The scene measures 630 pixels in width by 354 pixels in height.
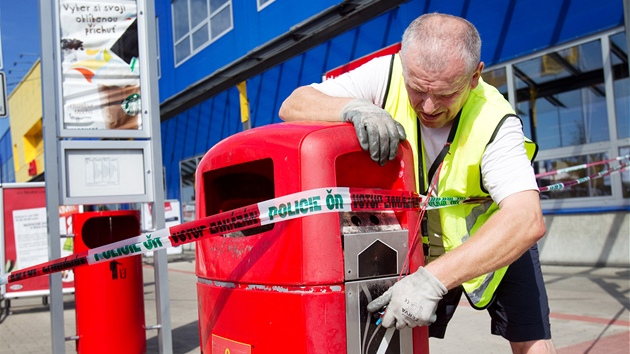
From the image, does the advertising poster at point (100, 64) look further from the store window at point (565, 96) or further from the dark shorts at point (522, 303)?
the store window at point (565, 96)

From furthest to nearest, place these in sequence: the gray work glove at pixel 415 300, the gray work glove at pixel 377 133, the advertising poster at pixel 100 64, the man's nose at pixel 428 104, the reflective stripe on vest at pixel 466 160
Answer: the advertising poster at pixel 100 64
the reflective stripe on vest at pixel 466 160
the man's nose at pixel 428 104
the gray work glove at pixel 377 133
the gray work glove at pixel 415 300

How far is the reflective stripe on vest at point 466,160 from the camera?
2.05 metres

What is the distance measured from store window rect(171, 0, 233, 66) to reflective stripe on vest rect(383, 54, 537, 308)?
1439cm

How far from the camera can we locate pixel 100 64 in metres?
4.80

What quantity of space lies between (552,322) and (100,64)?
442cm

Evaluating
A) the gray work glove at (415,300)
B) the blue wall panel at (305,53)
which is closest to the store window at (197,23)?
the blue wall panel at (305,53)

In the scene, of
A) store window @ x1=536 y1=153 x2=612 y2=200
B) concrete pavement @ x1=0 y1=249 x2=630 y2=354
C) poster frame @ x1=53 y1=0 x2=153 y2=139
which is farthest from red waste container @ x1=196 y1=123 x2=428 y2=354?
store window @ x1=536 y1=153 x2=612 y2=200

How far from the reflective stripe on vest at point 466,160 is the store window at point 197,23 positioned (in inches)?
567

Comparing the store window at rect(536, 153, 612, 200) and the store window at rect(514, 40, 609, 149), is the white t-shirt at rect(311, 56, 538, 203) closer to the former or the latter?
the store window at rect(536, 153, 612, 200)

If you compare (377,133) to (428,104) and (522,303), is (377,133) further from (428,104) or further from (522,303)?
(522,303)

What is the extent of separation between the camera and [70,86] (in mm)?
4625

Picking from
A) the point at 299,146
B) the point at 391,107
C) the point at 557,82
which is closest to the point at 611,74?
the point at 557,82

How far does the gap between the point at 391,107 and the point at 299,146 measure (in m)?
0.55

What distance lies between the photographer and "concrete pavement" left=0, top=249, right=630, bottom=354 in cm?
495
